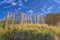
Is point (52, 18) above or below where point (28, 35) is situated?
above

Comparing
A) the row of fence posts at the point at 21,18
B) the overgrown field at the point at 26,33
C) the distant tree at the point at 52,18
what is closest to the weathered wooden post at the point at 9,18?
the row of fence posts at the point at 21,18

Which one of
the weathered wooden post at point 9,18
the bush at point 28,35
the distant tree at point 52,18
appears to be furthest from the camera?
the distant tree at point 52,18

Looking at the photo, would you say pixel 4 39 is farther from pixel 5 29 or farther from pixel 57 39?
pixel 57 39

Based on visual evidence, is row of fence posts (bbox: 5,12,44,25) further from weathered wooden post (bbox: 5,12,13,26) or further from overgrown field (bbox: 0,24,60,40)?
overgrown field (bbox: 0,24,60,40)

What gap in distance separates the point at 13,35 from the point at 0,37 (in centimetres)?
67

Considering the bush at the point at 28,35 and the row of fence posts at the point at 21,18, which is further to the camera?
the row of fence posts at the point at 21,18

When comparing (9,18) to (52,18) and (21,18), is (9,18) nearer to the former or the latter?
(21,18)

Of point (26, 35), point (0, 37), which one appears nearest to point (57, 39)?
point (26, 35)

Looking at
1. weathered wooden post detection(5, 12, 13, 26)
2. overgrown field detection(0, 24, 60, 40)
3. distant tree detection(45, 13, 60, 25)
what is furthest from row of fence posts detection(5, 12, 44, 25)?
distant tree detection(45, 13, 60, 25)

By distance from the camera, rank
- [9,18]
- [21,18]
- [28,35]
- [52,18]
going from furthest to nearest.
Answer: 1. [52,18]
2. [21,18]
3. [9,18]
4. [28,35]

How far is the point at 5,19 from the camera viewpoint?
998 cm

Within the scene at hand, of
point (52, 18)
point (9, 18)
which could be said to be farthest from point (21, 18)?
point (52, 18)

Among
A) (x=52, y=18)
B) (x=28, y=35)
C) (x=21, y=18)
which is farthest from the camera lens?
(x=52, y=18)

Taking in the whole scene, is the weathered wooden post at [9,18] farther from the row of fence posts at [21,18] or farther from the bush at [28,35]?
the bush at [28,35]
